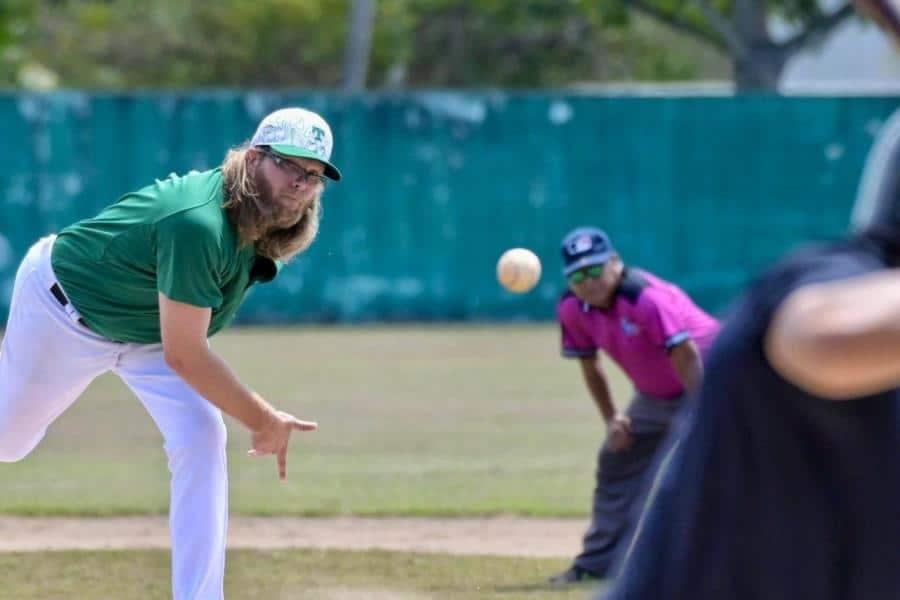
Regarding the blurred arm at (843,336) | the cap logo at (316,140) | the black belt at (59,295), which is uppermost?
the blurred arm at (843,336)

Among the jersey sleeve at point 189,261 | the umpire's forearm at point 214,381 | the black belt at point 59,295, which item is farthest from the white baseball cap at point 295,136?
the black belt at point 59,295

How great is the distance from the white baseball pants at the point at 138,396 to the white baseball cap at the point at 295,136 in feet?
3.10

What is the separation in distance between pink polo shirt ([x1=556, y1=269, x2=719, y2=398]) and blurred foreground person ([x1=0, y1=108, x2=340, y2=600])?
2.30 metres

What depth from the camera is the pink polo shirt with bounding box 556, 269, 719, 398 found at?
7.82 metres

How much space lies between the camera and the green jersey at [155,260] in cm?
559

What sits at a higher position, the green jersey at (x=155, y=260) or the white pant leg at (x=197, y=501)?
the green jersey at (x=155, y=260)

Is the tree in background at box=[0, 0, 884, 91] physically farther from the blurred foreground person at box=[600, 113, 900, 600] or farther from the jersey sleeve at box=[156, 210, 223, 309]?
the blurred foreground person at box=[600, 113, 900, 600]

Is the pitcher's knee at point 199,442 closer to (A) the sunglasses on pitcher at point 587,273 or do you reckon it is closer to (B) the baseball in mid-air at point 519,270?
(A) the sunglasses on pitcher at point 587,273

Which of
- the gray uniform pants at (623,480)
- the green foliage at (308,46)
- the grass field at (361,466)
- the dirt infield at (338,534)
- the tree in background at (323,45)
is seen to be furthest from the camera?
the green foliage at (308,46)

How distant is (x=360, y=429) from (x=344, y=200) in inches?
353

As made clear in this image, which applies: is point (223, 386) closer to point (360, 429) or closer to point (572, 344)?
point (572, 344)

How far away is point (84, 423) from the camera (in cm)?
1385

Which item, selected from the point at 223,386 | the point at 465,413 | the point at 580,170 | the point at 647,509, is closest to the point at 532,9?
the point at 580,170

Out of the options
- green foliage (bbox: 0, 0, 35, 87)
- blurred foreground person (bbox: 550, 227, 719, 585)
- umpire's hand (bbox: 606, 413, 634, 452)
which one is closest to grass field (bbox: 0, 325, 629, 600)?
blurred foreground person (bbox: 550, 227, 719, 585)
